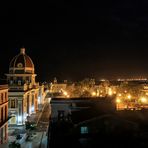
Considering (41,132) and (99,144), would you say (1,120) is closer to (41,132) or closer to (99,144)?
(41,132)

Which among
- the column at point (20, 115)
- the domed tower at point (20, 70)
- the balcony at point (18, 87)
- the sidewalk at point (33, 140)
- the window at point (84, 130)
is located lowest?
the sidewalk at point (33, 140)

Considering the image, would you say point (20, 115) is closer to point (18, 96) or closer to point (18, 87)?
point (18, 96)

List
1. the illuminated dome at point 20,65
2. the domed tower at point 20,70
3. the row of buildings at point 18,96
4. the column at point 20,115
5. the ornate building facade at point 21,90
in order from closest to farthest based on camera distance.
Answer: the row of buildings at point 18,96 → the column at point 20,115 → the ornate building facade at point 21,90 → the domed tower at point 20,70 → the illuminated dome at point 20,65

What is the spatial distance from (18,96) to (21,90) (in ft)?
4.94

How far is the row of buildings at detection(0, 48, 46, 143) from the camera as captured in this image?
138ft

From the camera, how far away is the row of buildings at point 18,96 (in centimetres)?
4209

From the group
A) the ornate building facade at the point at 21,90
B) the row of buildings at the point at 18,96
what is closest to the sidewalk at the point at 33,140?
the row of buildings at the point at 18,96

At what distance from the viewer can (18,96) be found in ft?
195

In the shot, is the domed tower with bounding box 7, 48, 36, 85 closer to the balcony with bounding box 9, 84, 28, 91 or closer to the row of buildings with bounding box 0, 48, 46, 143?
the row of buildings with bounding box 0, 48, 46, 143

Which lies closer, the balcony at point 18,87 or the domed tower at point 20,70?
the balcony at point 18,87

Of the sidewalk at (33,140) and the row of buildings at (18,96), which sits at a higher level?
the row of buildings at (18,96)

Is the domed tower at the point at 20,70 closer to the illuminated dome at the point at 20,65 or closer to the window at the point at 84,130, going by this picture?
the illuminated dome at the point at 20,65

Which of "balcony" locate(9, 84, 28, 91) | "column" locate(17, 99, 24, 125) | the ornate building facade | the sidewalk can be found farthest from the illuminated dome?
the sidewalk

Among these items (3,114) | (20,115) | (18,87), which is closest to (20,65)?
(18,87)
